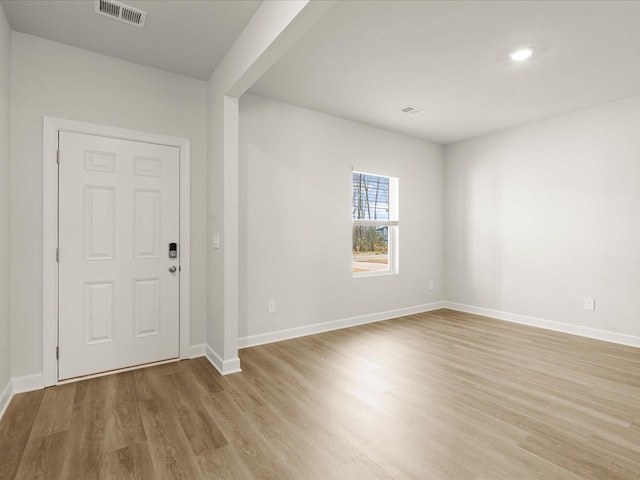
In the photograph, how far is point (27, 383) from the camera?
8.22 feet

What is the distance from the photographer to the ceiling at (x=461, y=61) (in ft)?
7.54

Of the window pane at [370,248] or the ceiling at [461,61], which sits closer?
the ceiling at [461,61]

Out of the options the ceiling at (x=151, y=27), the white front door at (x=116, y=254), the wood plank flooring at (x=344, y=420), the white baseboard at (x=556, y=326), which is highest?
the ceiling at (x=151, y=27)

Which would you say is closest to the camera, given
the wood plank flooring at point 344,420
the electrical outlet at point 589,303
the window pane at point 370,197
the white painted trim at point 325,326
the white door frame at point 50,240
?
the wood plank flooring at point 344,420

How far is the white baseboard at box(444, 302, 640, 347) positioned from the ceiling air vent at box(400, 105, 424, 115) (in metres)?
3.05

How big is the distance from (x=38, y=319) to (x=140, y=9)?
242 centimetres

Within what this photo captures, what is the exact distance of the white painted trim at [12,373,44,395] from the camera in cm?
246

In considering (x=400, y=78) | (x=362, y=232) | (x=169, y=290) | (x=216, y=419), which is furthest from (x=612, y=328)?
(x=169, y=290)

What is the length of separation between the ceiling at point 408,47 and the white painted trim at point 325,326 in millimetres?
2638

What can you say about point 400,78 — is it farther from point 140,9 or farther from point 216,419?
point 216,419

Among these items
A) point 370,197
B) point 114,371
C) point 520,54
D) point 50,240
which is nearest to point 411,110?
point 370,197

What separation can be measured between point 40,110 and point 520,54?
391 cm

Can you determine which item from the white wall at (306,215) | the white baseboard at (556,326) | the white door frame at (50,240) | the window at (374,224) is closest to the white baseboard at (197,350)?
the white wall at (306,215)

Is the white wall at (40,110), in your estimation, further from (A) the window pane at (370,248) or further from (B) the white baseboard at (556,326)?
(B) the white baseboard at (556,326)
